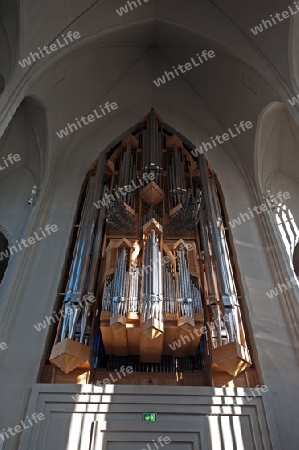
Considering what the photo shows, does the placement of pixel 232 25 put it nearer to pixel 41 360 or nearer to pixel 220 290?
pixel 220 290

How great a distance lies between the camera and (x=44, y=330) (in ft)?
18.8

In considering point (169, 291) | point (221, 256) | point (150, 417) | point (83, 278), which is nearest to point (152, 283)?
point (169, 291)

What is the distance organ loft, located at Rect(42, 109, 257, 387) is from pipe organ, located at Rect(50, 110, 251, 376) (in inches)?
0.7

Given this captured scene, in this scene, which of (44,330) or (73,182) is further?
(73,182)

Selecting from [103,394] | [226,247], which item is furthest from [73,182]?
[103,394]

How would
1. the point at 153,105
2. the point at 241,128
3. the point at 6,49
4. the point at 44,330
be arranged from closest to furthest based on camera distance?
the point at 44,330
the point at 6,49
the point at 241,128
the point at 153,105

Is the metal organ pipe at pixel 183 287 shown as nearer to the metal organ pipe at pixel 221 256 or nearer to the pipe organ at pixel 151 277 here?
the pipe organ at pixel 151 277

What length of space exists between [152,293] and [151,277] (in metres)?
0.32

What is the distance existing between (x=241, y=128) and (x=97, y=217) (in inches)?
172

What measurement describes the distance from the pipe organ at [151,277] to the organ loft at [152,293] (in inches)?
0.7

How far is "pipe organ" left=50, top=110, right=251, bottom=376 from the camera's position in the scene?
5434 mm

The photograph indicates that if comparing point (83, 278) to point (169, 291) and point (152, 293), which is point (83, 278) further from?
point (169, 291)

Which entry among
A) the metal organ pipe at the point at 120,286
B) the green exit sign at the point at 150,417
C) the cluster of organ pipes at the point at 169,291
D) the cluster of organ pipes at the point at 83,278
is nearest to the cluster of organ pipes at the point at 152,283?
the cluster of organ pipes at the point at 169,291

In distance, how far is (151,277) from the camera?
606 centimetres
